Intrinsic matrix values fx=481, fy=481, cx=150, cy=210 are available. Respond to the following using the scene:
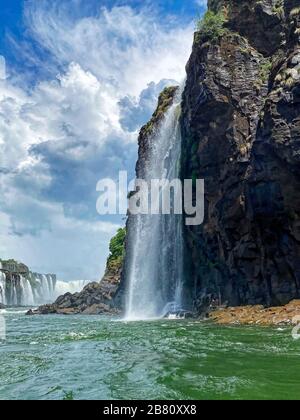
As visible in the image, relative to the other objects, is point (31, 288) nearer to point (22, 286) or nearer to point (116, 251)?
point (22, 286)

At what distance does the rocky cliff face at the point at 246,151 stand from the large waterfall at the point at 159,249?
10.3ft

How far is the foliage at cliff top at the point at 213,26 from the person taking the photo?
39.7 meters

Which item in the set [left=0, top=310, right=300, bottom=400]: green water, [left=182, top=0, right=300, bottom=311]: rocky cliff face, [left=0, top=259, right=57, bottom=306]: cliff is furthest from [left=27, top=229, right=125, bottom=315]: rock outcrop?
[left=0, top=310, right=300, bottom=400]: green water

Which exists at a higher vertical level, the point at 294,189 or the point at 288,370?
the point at 294,189

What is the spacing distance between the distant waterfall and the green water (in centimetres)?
10966

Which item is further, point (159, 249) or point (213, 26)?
point (159, 249)

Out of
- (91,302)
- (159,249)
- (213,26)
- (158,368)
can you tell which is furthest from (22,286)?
(158,368)

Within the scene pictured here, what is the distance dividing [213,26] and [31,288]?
109576 mm

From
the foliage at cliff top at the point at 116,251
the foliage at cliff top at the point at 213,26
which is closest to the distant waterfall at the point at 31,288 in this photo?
the foliage at cliff top at the point at 116,251

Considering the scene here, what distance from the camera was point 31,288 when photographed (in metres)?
135
